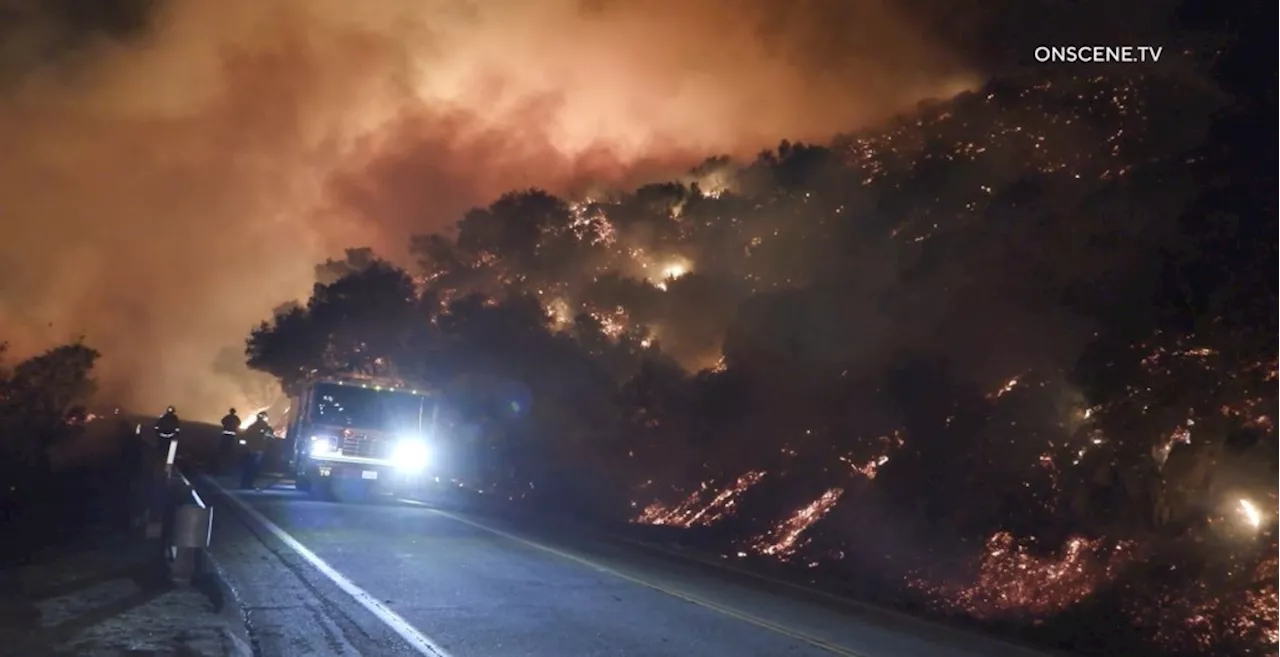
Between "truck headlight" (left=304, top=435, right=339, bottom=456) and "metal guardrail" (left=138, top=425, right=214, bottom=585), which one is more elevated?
"truck headlight" (left=304, top=435, right=339, bottom=456)

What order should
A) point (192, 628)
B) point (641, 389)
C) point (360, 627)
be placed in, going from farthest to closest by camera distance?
point (641, 389) → point (360, 627) → point (192, 628)

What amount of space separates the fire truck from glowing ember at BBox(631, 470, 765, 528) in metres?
7.03

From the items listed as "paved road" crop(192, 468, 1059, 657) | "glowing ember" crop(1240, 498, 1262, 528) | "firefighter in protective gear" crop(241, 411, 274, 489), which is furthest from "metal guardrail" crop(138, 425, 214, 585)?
"glowing ember" crop(1240, 498, 1262, 528)

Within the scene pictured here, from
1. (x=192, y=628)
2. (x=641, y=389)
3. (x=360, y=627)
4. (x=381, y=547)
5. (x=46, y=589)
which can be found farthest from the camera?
(x=641, y=389)

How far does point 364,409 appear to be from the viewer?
2472 centimetres

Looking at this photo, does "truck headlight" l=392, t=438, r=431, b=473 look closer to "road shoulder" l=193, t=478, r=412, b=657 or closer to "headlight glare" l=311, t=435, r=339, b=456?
"headlight glare" l=311, t=435, r=339, b=456

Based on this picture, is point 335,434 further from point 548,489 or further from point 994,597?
point 994,597

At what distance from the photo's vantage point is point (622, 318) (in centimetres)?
4034

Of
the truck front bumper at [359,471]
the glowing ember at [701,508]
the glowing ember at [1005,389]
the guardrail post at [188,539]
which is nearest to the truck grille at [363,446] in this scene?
the truck front bumper at [359,471]

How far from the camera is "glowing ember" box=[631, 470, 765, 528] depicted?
2841cm

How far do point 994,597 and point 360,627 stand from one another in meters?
14.8

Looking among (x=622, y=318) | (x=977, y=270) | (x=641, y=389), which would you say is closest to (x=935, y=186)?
(x=977, y=270)

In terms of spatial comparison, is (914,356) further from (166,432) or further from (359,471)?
(166,432)

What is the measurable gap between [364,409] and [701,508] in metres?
11.0
